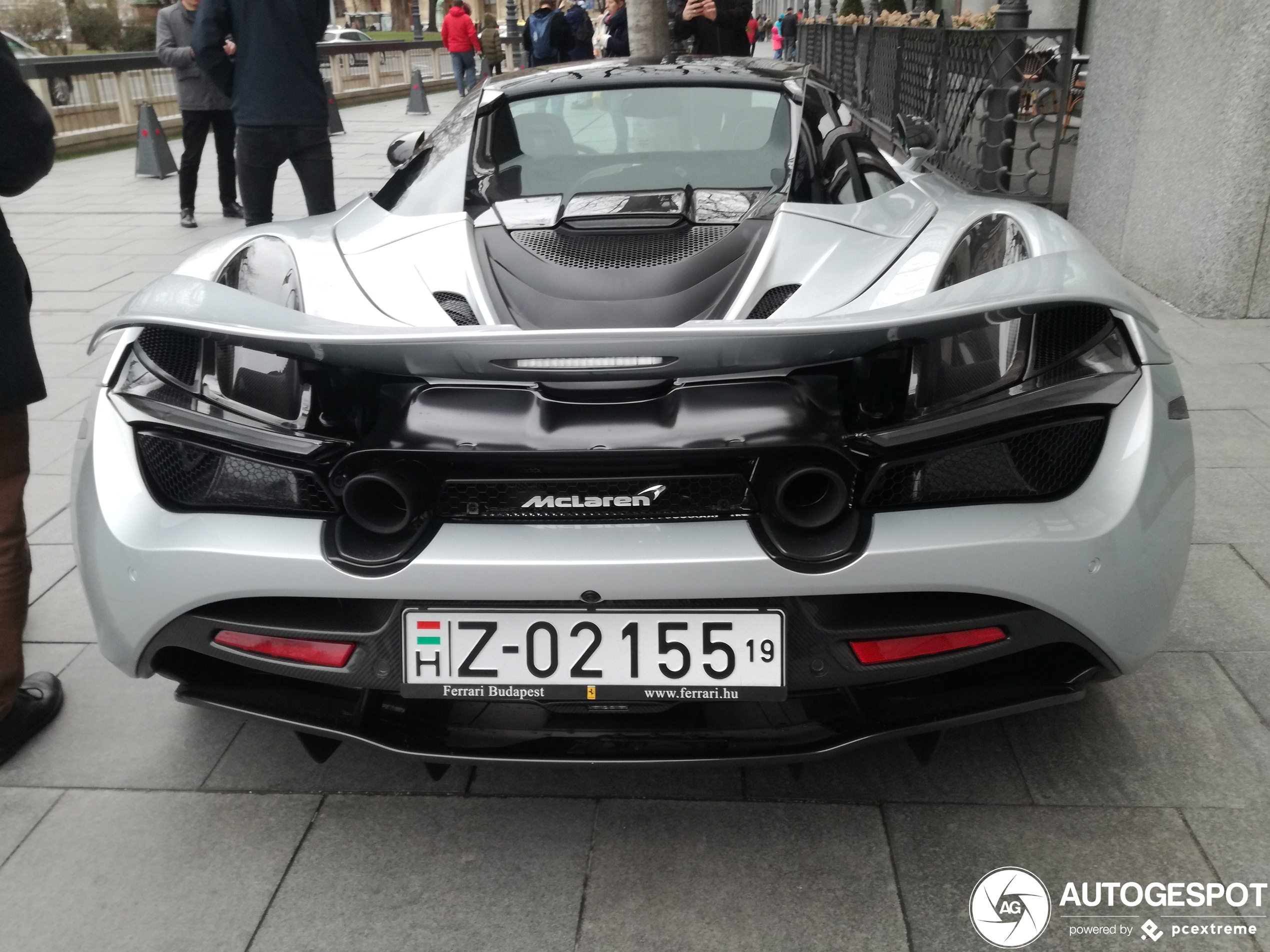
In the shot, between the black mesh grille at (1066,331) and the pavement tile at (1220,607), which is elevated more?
Result: the black mesh grille at (1066,331)

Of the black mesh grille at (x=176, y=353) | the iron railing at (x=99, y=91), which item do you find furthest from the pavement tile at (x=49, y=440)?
the iron railing at (x=99, y=91)

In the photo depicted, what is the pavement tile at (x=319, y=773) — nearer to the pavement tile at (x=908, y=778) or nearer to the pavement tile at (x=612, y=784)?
the pavement tile at (x=612, y=784)

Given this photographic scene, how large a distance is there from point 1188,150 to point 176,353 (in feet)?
17.7

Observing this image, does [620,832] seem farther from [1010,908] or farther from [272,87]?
[272,87]

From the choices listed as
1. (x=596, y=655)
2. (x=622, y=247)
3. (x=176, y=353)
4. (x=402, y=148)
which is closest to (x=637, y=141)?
(x=622, y=247)

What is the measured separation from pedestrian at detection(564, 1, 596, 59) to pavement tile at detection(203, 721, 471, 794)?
41.2 feet

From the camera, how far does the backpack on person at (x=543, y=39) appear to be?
13.7 metres

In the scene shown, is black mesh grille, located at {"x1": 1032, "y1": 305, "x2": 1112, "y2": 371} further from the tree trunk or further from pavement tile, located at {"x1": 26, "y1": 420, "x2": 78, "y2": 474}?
the tree trunk

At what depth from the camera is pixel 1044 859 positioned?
2.06 metres

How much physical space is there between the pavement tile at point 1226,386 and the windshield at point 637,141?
2.38 metres

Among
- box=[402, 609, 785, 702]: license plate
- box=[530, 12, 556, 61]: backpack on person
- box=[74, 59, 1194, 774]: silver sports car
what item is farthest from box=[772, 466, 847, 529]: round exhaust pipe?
box=[530, 12, 556, 61]: backpack on person

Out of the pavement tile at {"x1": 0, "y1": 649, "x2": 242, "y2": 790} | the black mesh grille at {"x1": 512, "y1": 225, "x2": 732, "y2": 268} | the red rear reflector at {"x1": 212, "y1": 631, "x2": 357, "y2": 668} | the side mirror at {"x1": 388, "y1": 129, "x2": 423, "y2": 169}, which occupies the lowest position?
the pavement tile at {"x1": 0, "y1": 649, "x2": 242, "y2": 790}

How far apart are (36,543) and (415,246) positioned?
77.6 inches

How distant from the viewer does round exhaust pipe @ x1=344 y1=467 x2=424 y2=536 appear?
1870mm
